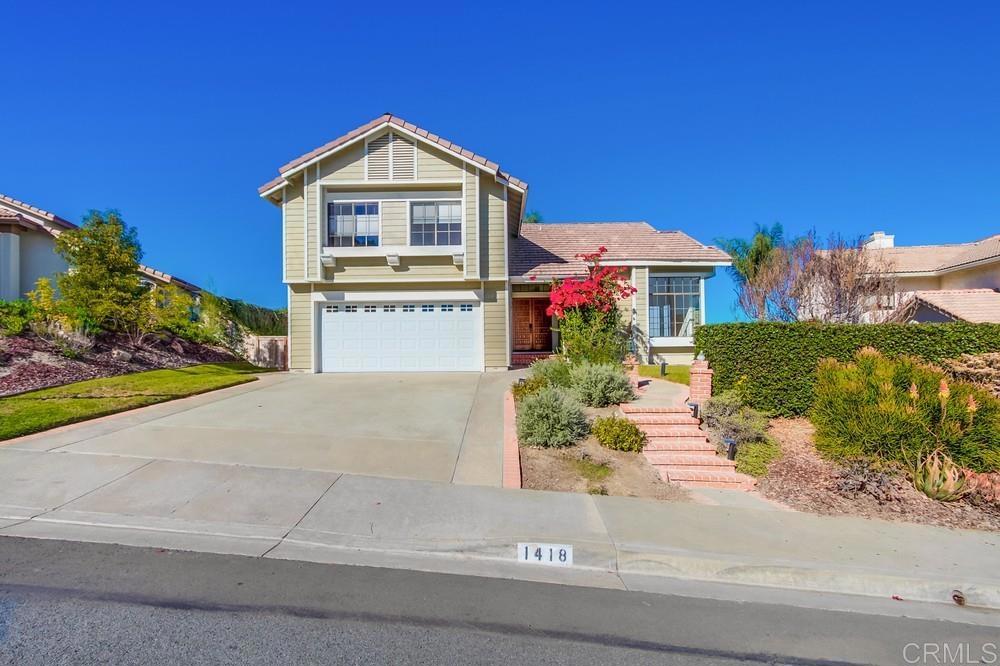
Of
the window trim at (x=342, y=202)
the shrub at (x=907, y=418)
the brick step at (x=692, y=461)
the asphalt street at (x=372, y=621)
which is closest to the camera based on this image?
the asphalt street at (x=372, y=621)

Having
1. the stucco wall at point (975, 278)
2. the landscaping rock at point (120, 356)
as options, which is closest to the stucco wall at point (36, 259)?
the landscaping rock at point (120, 356)

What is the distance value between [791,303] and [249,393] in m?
15.2

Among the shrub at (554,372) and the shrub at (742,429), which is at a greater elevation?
the shrub at (554,372)

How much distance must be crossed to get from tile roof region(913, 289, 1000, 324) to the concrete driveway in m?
15.0

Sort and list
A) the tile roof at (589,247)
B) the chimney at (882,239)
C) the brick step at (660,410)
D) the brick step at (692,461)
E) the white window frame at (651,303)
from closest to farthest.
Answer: the brick step at (692,461) < the brick step at (660,410) < the tile roof at (589,247) < the white window frame at (651,303) < the chimney at (882,239)

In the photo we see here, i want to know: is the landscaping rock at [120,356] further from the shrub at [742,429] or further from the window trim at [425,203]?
the shrub at [742,429]

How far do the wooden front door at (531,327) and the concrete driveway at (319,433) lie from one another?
27.9 feet

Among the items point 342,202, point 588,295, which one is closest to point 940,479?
point 588,295

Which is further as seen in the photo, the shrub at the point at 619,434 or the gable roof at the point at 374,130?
the gable roof at the point at 374,130


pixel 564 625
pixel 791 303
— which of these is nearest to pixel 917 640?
pixel 564 625

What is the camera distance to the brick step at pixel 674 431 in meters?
8.26

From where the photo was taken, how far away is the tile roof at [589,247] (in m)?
17.2

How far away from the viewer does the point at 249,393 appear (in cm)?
1163

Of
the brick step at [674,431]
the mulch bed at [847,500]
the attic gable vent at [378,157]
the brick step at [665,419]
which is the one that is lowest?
the mulch bed at [847,500]
